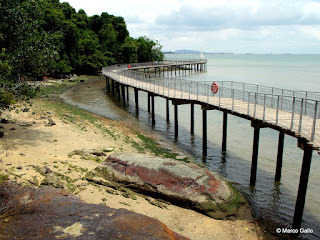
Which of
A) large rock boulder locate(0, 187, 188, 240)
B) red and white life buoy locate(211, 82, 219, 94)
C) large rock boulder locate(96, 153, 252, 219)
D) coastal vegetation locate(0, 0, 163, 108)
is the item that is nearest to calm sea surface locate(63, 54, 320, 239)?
large rock boulder locate(96, 153, 252, 219)

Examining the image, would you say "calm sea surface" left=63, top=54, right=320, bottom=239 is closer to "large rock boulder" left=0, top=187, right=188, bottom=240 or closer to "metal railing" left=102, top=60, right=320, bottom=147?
"metal railing" left=102, top=60, right=320, bottom=147

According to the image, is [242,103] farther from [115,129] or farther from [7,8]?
[7,8]

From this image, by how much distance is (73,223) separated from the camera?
7504mm

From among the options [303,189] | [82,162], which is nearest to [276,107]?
[303,189]

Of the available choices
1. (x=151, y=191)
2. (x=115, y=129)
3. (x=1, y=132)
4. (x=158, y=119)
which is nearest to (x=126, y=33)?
(x=158, y=119)

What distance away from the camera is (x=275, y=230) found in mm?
10977

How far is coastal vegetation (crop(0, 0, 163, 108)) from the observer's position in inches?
592

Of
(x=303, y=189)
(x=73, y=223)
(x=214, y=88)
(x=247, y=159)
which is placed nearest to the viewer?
(x=73, y=223)

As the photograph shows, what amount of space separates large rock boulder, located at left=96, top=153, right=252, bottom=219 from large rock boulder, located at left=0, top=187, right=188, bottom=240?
2867mm

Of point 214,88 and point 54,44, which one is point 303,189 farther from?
point 54,44

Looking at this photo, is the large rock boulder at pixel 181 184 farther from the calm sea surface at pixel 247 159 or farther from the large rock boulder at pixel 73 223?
the large rock boulder at pixel 73 223

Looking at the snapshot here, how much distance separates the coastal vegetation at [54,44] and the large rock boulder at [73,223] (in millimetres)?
6658

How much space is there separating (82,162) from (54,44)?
2602 cm

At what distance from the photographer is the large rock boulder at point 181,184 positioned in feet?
35.7
